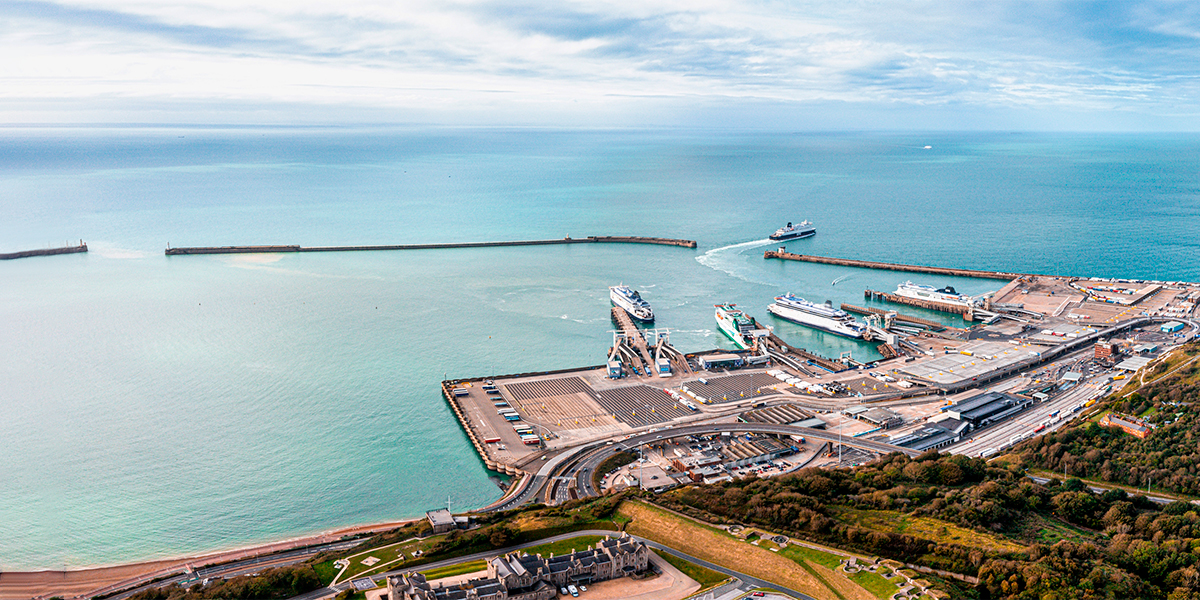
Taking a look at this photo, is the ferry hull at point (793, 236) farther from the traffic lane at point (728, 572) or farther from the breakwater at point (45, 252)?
the breakwater at point (45, 252)

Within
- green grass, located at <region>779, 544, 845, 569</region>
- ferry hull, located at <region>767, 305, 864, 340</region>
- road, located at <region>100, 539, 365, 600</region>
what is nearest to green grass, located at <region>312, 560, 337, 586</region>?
road, located at <region>100, 539, 365, 600</region>

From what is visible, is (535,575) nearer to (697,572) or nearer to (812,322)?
(697,572)

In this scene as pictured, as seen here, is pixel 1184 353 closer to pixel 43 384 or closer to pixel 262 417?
pixel 262 417

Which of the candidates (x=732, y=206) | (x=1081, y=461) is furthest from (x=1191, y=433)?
(x=732, y=206)

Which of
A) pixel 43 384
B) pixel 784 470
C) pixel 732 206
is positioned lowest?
pixel 784 470

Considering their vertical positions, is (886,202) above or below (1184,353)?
above

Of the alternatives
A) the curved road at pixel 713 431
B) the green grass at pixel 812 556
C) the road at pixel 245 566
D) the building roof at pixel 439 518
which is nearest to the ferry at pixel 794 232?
the curved road at pixel 713 431

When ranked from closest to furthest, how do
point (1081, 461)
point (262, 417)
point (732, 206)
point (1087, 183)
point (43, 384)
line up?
1. point (1081, 461)
2. point (262, 417)
3. point (43, 384)
4. point (732, 206)
5. point (1087, 183)
